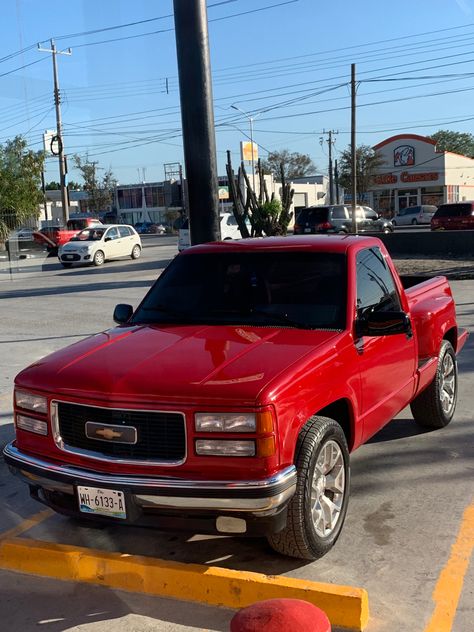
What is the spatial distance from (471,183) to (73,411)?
68597mm

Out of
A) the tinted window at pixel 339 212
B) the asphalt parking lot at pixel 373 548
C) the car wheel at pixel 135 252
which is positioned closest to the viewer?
the asphalt parking lot at pixel 373 548

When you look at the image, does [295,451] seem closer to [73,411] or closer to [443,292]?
[73,411]

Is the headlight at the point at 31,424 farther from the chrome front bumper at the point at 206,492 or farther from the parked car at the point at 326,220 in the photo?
the parked car at the point at 326,220

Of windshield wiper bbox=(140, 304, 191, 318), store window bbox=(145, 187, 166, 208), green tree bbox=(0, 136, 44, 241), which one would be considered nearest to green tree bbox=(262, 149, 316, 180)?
store window bbox=(145, 187, 166, 208)

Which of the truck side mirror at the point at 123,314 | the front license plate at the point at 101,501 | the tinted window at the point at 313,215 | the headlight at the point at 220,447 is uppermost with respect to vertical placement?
the tinted window at the point at 313,215

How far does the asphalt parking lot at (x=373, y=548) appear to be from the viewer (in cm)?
337

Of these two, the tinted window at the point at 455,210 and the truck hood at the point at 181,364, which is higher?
the tinted window at the point at 455,210

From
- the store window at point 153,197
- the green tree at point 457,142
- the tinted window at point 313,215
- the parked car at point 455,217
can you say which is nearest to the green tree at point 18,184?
the tinted window at point 313,215

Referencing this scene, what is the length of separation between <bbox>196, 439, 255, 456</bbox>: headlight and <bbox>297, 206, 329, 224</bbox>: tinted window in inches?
1051

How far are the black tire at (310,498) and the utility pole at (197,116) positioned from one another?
18.6 feet

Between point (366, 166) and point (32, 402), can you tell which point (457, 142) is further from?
point (32, 402)

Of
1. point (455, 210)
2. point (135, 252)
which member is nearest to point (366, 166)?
point (455, 210)

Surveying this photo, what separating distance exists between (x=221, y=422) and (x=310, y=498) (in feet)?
2.27

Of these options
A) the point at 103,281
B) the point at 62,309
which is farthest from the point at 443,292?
the point at 103,281
